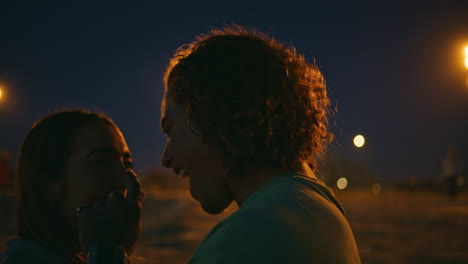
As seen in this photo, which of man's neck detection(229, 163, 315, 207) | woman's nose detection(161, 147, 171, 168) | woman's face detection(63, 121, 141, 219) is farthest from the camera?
woman's face detection(63, 121, 141, 219)

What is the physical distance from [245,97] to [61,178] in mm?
1598

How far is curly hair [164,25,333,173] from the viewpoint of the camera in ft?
5.80

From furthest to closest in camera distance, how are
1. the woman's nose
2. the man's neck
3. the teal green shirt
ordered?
the woman's nose, the man's neck, the teal green shirt

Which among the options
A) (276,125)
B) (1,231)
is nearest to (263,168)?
(276,125)

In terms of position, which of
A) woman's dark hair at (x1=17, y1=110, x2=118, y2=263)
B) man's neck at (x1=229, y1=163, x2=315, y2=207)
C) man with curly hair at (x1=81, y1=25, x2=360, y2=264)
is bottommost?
woman's dark hair at (x1=17, y1=110, x2=118, y2=263)

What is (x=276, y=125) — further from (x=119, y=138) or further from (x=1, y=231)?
(x=1, y=231)

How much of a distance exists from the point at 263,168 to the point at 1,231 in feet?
54.2

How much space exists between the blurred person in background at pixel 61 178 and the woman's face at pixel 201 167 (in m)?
0.79

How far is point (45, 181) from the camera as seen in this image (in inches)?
103

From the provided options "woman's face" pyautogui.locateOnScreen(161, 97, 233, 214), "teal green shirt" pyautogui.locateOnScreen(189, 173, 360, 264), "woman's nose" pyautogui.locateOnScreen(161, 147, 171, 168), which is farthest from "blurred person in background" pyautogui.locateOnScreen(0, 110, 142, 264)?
"teal green shirt" pyautogui.locateOnScreen(189, 173, 360, 264)

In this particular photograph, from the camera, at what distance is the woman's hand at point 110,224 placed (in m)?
1.75

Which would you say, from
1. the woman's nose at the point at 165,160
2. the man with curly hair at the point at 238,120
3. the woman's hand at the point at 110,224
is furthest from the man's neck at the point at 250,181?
the woman's hand at the point at 110,224

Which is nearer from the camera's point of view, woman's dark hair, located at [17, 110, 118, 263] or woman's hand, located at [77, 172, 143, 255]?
woman's hand, located at [77, 172, 143, 255]

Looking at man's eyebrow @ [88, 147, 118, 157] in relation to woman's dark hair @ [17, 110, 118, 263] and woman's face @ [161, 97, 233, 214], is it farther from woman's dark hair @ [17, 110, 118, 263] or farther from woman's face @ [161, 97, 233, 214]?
woman's face @ [161, 97, 233, 214]
